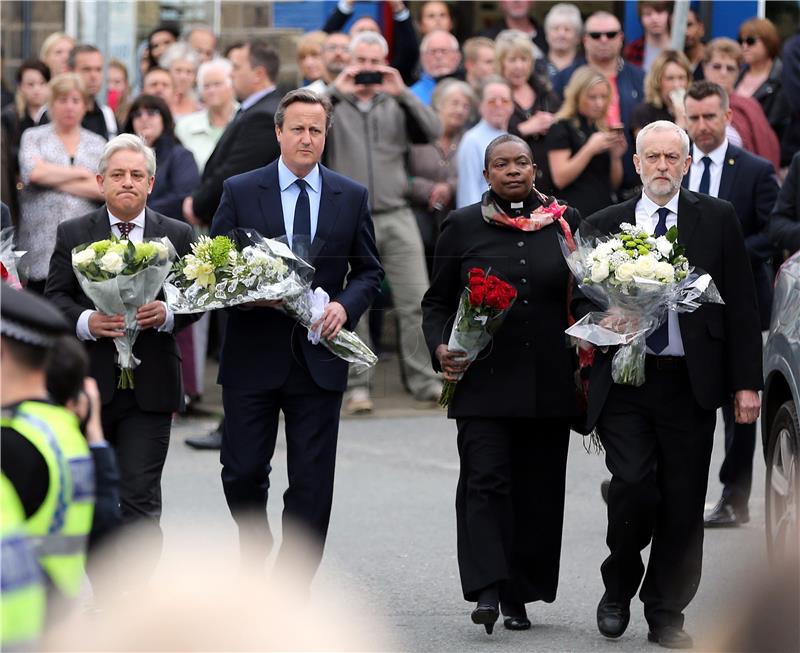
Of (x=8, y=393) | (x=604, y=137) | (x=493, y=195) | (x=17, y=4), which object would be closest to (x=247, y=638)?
(x=8, y=393)

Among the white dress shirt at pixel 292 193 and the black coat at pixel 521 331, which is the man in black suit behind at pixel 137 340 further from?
the black coat at pixel 521 331

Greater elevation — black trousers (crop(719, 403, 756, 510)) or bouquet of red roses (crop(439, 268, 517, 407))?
bouquet of red roses (crop(439, 268, 517, 407))

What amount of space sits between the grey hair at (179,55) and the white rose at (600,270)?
24.6ft

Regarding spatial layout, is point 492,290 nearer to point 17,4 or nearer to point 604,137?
point 604,137

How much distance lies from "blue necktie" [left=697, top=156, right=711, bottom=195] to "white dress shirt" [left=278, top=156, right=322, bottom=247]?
263 centimetres

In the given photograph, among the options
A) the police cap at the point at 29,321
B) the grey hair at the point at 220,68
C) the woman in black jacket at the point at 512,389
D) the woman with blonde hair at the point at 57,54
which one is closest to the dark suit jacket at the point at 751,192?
the woman in black jacket at the point at 512,389

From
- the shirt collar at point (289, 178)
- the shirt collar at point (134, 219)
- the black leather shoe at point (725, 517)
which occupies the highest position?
the shirt collar at point (289, 178)

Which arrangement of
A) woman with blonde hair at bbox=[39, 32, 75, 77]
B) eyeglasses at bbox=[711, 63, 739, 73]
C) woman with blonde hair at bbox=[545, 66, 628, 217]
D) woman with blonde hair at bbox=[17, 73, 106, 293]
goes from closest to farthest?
woman with blonde hair at bbox=[17, 73, 106, 293] → woman with blonde hair at bbox=[545, 66, 628, 217] → eyeglasses at bbox=[711, 63, 739, 73] → woman with blonde hair at bbox=[39, 32, 75, 77]

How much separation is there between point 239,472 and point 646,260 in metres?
2.02

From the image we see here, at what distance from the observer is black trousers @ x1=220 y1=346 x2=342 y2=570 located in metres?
7.45

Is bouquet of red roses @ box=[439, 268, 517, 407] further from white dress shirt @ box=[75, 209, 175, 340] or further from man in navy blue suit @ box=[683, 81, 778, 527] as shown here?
man in navy blue suit @ box=[683, 81, 778, 527]

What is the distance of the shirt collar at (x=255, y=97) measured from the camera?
35.9 ft

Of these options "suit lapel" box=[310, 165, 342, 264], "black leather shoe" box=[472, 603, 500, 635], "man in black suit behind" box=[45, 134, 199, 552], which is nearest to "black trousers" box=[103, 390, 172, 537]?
"man in black suit behind" box=[45, 134, 199, 552]

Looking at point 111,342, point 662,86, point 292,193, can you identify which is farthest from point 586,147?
point 111,342
